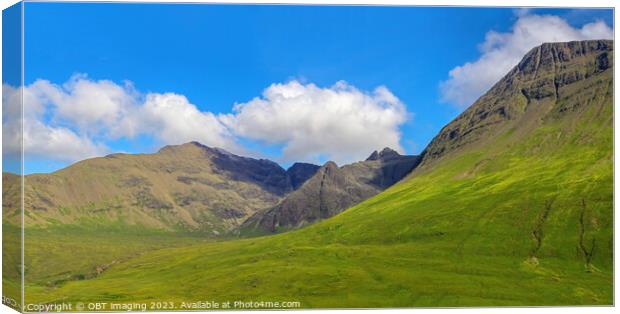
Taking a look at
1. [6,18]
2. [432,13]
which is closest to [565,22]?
[432,13]

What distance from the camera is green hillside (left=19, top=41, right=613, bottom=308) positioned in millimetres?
71875

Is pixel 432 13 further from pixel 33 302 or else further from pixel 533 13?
pixel 33 302

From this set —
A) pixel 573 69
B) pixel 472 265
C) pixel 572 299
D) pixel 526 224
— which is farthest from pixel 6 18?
pixel 573 69

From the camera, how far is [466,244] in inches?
4274

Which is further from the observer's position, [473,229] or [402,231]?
[402,231]

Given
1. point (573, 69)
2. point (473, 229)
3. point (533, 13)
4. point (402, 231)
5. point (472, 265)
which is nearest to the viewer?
point (533, 13)

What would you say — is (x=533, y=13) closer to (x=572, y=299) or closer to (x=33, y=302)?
(x=572, y=299)

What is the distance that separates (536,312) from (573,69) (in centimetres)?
15306

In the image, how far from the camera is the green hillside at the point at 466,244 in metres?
71.9

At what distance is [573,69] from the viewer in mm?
190875

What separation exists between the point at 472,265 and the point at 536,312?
4030 centimetres

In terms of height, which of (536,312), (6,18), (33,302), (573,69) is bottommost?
Answer: (536,312)

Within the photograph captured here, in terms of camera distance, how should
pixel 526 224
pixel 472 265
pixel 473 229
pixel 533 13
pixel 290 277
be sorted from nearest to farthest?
pixel 533 13
pixel 290 277
pixel 472 265
pixel 526 224
pixel 473 229

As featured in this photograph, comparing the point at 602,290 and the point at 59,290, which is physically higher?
the point at 59,290
